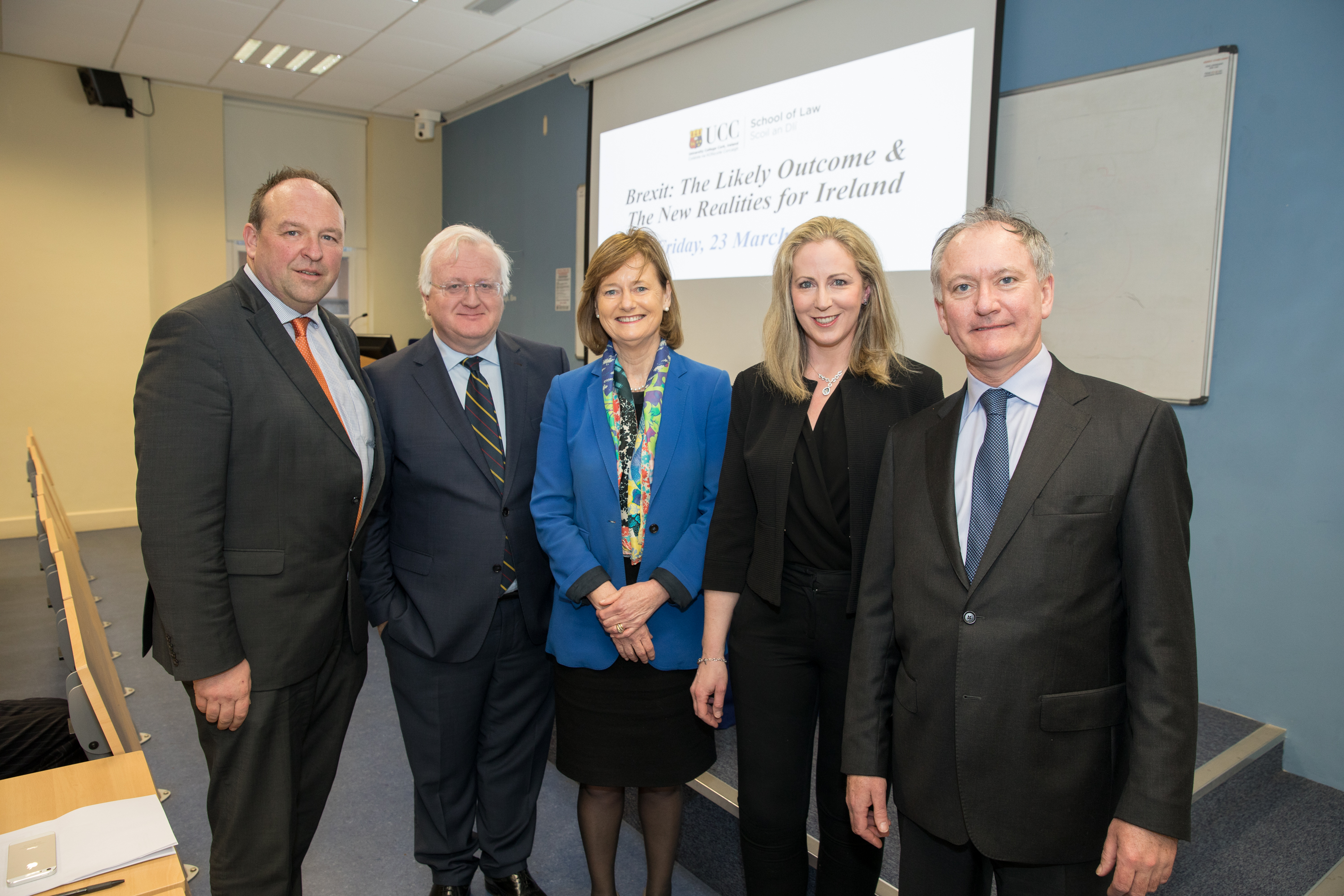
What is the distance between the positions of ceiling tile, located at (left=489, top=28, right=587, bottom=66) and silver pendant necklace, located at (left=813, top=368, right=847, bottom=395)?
173 inches

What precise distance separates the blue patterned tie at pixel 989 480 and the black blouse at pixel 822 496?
1.06 ft

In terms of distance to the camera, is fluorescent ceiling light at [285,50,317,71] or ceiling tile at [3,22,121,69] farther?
fluorescent ceiling light at [285,50,317,71]

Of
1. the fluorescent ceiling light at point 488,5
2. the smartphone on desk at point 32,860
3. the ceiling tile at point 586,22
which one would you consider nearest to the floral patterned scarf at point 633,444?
the smartphone on desk at point 32,860

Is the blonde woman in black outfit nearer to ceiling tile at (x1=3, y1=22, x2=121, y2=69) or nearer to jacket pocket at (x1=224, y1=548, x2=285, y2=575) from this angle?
jacket pocket at (x1=224, y1=548, x2=285, y2=575)

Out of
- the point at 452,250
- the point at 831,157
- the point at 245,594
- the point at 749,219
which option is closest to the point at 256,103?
the point at 749,219

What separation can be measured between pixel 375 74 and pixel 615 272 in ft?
17.5

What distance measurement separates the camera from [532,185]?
626 centimetres

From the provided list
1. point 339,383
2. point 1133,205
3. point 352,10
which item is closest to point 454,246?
point 339,383

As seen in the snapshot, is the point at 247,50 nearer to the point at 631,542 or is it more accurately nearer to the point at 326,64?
the point at 326,64

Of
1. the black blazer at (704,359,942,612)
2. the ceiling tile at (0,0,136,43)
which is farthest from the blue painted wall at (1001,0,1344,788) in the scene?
the ceiling tile at (0,0,136,43)

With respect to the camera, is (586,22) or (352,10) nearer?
(352,10)

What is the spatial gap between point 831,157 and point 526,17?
236 cm

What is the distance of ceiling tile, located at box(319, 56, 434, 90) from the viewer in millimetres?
5781

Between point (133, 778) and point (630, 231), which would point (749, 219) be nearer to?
point (630, 231)
